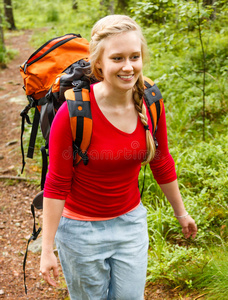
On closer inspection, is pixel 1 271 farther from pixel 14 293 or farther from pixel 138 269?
pixel 138 269

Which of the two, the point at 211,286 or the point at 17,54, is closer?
the point at 211,286

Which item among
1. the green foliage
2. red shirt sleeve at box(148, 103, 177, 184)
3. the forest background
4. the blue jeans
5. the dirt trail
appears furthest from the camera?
the dirt trail

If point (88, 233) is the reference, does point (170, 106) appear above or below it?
below

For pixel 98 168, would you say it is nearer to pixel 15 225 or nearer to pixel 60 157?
pixel 60 157

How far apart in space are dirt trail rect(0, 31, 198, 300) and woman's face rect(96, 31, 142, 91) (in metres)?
1.98

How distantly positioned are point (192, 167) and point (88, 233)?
2503mm

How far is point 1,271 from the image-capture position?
358cm

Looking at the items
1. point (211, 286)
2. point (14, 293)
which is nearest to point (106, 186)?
point (211, 286)

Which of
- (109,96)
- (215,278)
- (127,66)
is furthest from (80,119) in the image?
(215,278)

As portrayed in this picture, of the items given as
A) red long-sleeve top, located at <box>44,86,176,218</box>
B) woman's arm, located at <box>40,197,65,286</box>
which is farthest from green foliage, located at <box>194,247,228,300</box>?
→ woman's arm, located at <box>40,197,65,286</box>

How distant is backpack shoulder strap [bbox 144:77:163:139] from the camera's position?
1962 mm

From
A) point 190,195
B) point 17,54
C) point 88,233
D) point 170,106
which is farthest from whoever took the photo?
point 17,54

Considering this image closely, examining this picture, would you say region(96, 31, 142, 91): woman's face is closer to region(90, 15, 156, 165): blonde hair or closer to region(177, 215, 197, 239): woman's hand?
region(90, 15, 156, 165): blonde hair

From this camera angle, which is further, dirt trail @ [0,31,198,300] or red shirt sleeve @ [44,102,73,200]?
dirt trail @ [0,31,198,300]
